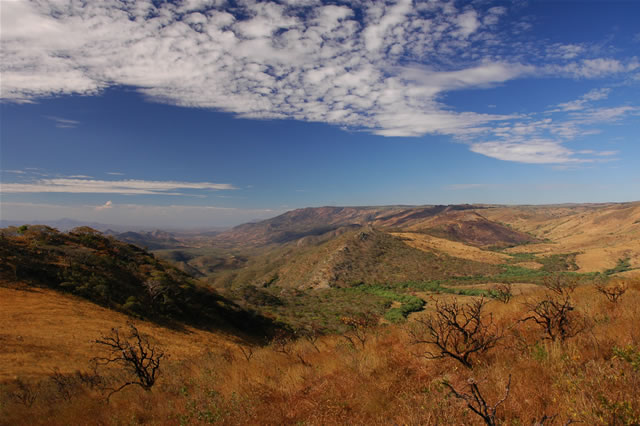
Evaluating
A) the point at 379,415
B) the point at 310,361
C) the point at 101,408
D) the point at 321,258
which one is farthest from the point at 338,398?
the point at 321,258

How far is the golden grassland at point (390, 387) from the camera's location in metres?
3.74

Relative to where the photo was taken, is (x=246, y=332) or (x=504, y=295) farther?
(x=246, y=332)

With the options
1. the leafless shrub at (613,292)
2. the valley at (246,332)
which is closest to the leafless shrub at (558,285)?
the valley at (246,332)

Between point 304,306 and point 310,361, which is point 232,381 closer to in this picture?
point 310,361

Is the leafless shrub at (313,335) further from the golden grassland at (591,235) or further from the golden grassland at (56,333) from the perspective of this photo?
the golden grassland at (591,235)

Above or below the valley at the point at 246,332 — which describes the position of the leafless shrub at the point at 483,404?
above

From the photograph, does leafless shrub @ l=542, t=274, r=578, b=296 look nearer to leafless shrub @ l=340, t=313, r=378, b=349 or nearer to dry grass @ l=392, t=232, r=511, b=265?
leafless shrub @ l=340, t=313, r=378, b=349

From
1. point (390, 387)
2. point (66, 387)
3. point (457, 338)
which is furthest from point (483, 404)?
point (66, 387)

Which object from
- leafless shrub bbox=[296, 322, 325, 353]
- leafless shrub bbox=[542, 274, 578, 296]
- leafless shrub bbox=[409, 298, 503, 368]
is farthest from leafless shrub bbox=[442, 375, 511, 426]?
leafless shrub bbox=[542, 274, 578, 296]

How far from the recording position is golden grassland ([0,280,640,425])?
374cm

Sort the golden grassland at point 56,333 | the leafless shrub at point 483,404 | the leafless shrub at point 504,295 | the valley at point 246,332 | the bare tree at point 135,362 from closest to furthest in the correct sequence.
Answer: the leafless shrub at point 483,404 < the valley at point 246,332 < the bare tree at point 135,362 < the golden grassland at point 56,333 < the leafless shrub at point 504,295

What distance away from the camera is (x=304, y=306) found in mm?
36250

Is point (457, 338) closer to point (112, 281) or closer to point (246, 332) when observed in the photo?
point (246, 332)

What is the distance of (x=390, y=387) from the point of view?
5258 millimetres
